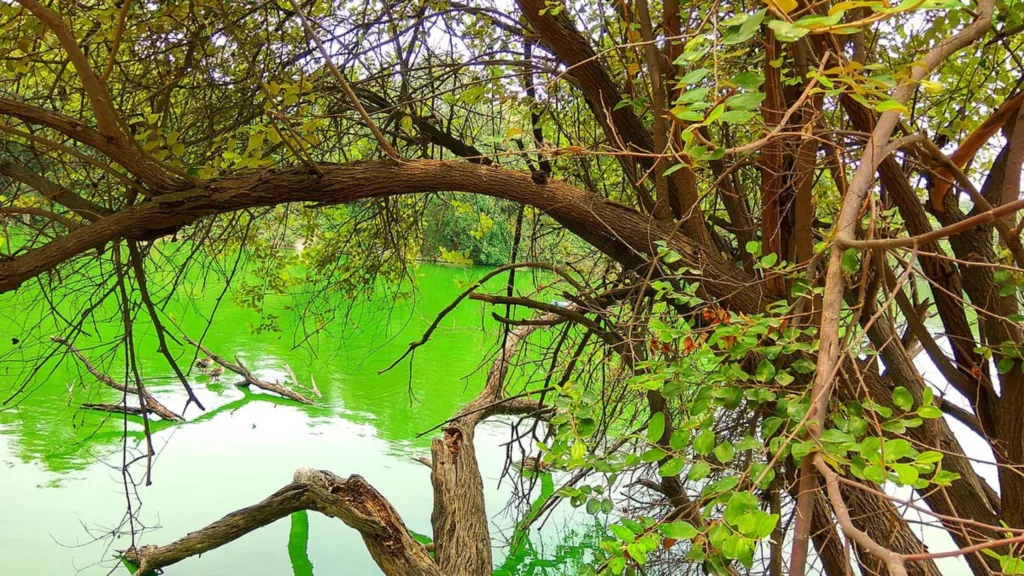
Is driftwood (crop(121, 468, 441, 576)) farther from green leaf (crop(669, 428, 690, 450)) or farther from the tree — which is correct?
green leaf (crop(669, 428, 690, 450))

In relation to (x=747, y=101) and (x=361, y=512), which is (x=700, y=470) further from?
(x=361, y=512)

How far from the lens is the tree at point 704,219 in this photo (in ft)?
2.16

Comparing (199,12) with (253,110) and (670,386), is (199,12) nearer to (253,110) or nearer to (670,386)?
(253,110)

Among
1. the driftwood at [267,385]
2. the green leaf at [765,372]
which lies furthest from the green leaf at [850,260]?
the driftwood at [267,385]

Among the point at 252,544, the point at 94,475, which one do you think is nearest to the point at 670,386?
the point at 252,544

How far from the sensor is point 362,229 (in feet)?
11.2

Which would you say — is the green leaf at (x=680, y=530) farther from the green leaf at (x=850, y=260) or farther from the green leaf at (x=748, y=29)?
the green leaf at (x=748, y=29)

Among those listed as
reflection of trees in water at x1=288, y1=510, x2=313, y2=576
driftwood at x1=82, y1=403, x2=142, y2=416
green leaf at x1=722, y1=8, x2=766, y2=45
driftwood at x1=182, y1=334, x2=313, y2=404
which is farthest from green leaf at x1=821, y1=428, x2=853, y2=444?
driftwood at x1=182, y1=334, x2=313, y2=404

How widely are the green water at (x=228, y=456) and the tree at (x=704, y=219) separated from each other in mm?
656

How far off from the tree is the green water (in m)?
0.66

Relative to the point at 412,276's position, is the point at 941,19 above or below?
below

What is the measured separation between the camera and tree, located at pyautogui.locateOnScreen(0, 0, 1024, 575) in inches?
25.9

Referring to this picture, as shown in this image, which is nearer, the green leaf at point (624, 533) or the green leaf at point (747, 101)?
the green leaf at point (747, 101)

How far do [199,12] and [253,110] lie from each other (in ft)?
1.24
